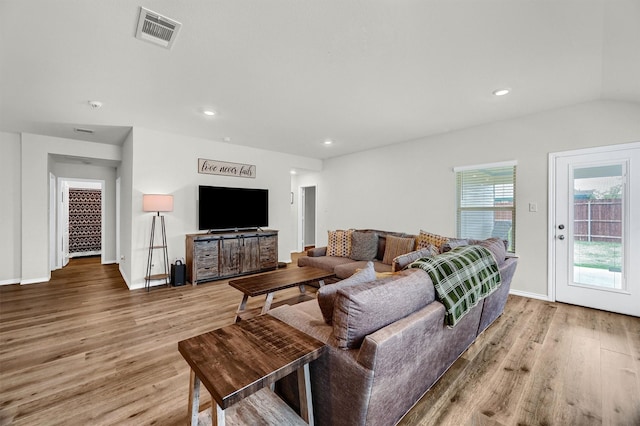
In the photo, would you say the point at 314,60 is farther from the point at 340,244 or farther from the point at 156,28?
the point at 340,244

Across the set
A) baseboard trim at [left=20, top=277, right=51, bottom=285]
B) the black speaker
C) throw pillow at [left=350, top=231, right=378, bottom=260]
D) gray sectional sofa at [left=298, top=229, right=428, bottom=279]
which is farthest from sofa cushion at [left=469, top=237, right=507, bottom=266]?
baseboard trim at [left=20, top=277, right=51, bottom=285]

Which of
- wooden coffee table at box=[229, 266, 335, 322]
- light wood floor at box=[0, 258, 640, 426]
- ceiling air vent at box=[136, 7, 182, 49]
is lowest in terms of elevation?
light wood floor at box=[0, 258, 640, 426]

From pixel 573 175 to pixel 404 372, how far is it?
361cm

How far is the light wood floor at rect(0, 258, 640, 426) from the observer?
5.27ft

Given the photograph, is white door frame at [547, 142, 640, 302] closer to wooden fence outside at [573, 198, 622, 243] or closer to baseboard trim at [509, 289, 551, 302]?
baseboard trim at [509, 289, 551, 302]

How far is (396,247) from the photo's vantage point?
12.3 feet

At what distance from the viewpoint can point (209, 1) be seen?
1.62 metres

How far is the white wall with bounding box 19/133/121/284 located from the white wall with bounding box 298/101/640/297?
5.17 metres

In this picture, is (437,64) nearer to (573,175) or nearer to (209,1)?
(209,1)

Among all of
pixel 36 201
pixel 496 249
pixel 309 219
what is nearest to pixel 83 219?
pixel 36 201

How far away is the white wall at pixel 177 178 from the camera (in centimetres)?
413

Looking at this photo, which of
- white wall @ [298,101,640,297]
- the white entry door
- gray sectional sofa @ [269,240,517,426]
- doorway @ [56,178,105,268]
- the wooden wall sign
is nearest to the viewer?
gray sectional sofa @ [269,240,517,426]

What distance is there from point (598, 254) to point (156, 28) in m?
5.00

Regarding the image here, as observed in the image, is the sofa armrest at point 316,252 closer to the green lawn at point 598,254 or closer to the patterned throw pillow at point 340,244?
the patterned throw pillow at point 340,244
